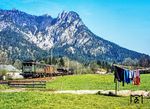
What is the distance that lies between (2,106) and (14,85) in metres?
31.0

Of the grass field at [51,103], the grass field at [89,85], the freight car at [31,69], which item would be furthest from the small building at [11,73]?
the grass field at [51,103]

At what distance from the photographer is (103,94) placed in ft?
155

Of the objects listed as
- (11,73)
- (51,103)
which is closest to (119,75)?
(51,103)

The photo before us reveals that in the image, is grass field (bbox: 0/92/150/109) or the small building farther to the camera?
the small building

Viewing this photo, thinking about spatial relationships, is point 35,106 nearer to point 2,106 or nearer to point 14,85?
point 2,106

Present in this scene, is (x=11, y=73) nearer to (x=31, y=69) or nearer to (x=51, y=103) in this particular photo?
(x=31, y=69)

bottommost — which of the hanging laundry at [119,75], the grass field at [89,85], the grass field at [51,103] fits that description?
the grass field at [51,103]

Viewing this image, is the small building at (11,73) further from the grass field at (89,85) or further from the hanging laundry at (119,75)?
the hanging laundry at (119,75)

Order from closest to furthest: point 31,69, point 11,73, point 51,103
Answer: point 51,103
point 31,69
point 11,73

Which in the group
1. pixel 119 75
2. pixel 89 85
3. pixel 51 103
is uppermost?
pixel 119 75

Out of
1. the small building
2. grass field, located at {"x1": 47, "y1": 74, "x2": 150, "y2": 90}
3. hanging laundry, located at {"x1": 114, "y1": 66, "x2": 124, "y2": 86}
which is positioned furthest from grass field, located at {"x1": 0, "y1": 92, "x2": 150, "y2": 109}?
the small building

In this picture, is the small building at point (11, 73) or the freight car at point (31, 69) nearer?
the freight car at point (31, 69)

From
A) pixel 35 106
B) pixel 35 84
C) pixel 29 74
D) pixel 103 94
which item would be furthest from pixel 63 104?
pixel 29 74

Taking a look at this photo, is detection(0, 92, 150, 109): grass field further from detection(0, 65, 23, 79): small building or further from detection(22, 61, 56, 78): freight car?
detection(0, 65, 23, 79): small building
